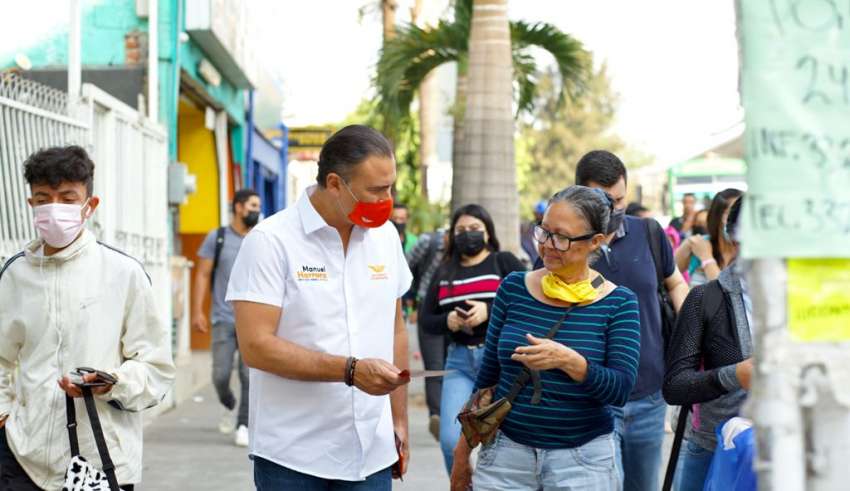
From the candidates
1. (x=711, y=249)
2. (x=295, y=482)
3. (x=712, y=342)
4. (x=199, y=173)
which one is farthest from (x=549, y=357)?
(x=199, y=173)

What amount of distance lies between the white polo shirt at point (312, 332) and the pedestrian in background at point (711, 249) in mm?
2175

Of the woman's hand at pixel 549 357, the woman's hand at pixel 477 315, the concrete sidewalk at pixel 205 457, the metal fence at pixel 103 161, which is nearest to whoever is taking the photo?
the woman's hand at pixel 549 357

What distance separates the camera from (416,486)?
891 centimetres

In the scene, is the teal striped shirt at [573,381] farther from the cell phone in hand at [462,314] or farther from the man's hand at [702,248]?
the man's hand at [702,248]

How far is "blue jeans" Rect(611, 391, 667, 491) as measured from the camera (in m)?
5.74

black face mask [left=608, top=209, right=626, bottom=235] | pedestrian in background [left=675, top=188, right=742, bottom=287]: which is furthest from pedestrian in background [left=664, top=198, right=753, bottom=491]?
pedestrian in background [left=675, top=188, right=742, bottom=287]

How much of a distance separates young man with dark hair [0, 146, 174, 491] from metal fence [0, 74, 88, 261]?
10.2 ft

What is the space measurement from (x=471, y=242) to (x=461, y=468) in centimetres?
294

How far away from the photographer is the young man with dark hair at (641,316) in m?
5.74

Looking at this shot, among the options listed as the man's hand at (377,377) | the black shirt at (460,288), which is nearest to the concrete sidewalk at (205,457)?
the black shirt at (460,288)

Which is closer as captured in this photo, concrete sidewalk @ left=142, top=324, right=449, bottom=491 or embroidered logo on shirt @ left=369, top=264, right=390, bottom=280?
embroidered logo on shirt @ left=369, top=264, right=390, bottom=280

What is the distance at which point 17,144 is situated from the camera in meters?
8.13

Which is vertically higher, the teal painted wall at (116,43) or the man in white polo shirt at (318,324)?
the teal painted wall at (116,43)

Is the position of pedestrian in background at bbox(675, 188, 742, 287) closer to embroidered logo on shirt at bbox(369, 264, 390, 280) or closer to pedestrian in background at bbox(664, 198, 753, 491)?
pedestrian in background at bbox(664, 198, 753, 491)
